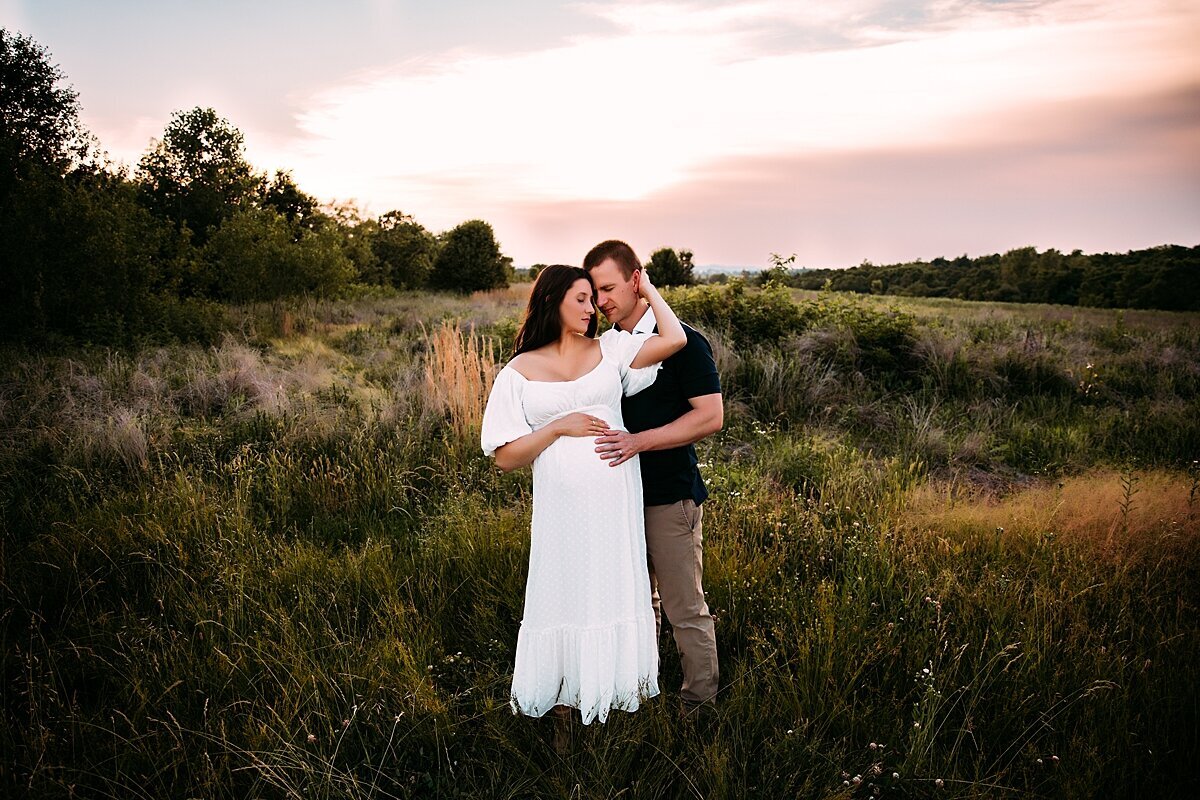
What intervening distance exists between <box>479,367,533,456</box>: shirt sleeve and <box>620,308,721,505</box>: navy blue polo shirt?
1.47 ft

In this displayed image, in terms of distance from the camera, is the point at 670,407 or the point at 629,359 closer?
the point at 629,359

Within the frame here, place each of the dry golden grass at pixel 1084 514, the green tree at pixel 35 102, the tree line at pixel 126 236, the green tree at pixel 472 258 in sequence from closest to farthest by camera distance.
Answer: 1. the dry golden grass at pixel 1084 514
2. the tree line at pixel 126 236
3. the green tree at pixel 35 102
4. the green tree at pixel 472 258

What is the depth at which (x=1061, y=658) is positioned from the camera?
3057mm

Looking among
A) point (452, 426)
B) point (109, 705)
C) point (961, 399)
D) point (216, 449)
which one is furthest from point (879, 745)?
point (961, 399)

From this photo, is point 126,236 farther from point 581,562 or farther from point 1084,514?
point 1084,514

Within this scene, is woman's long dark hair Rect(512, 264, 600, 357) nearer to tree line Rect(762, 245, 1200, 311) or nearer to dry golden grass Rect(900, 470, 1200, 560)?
dry golden grass Rect(900, 470, 1200, 560)

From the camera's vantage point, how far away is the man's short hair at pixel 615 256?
2.68 metres

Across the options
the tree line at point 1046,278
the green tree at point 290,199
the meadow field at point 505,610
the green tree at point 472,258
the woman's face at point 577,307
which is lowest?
the meadow field at point 505,610

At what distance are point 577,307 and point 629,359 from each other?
0.31m

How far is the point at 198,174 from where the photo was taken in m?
27.2

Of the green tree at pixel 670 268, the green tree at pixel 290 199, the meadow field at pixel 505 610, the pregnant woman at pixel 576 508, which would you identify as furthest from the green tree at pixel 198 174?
the pregnant woman at pixel 576 508

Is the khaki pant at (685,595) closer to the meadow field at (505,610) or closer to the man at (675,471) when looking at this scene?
the man at (675,471)

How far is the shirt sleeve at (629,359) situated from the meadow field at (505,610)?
1.32 m

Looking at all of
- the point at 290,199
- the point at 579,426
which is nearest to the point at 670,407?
the point at 579,426
